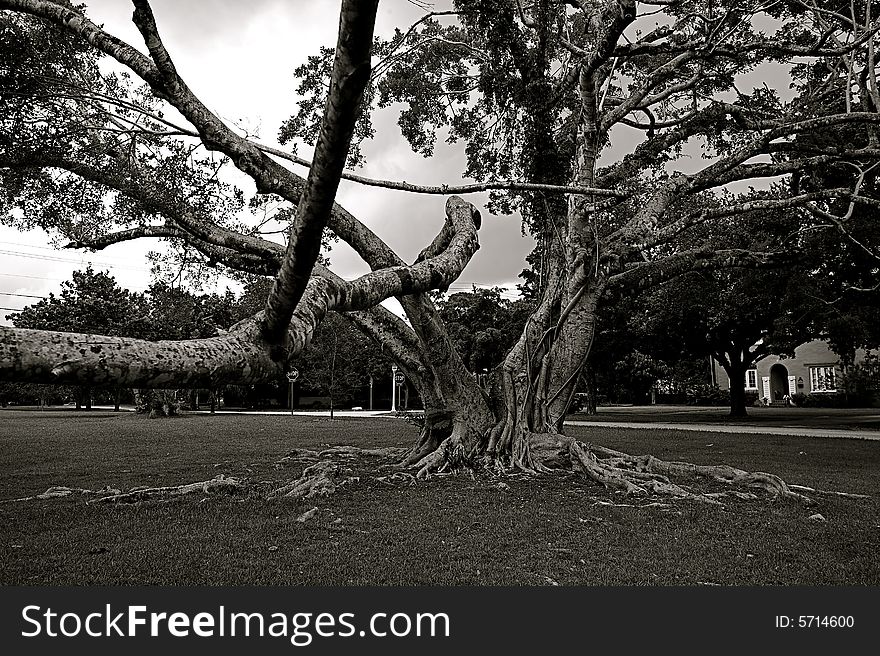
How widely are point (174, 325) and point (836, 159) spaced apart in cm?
2159

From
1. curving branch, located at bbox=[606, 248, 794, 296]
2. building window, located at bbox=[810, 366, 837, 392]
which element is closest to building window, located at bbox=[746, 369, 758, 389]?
building window, located at bbox=[810, 366, 837, 392]

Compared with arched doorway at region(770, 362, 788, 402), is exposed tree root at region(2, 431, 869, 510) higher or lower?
lower

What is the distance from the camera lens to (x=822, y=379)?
45.1 meters

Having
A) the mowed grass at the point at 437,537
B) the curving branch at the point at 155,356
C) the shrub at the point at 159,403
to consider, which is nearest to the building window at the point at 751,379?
the shrub at the point at 159,403

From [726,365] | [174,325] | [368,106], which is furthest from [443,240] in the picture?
[726,365]

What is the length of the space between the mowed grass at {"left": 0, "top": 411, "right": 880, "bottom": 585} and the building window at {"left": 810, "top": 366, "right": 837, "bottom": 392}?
129 ft

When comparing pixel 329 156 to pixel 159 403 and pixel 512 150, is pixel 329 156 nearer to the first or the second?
pixel 512 150

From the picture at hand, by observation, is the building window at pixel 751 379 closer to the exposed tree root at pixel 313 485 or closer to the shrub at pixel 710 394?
the shrub at pixel 710 394

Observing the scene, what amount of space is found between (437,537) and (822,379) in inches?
1861

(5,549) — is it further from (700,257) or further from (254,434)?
(254,434)

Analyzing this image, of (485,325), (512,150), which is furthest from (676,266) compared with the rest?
(485,325)

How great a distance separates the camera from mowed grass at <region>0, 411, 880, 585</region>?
15.0 ft

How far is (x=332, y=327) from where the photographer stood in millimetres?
32594

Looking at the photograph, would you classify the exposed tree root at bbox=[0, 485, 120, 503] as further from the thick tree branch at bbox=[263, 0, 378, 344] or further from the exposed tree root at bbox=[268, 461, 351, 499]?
the thick tree branch at bbox=[263, 0, 378, 344]
